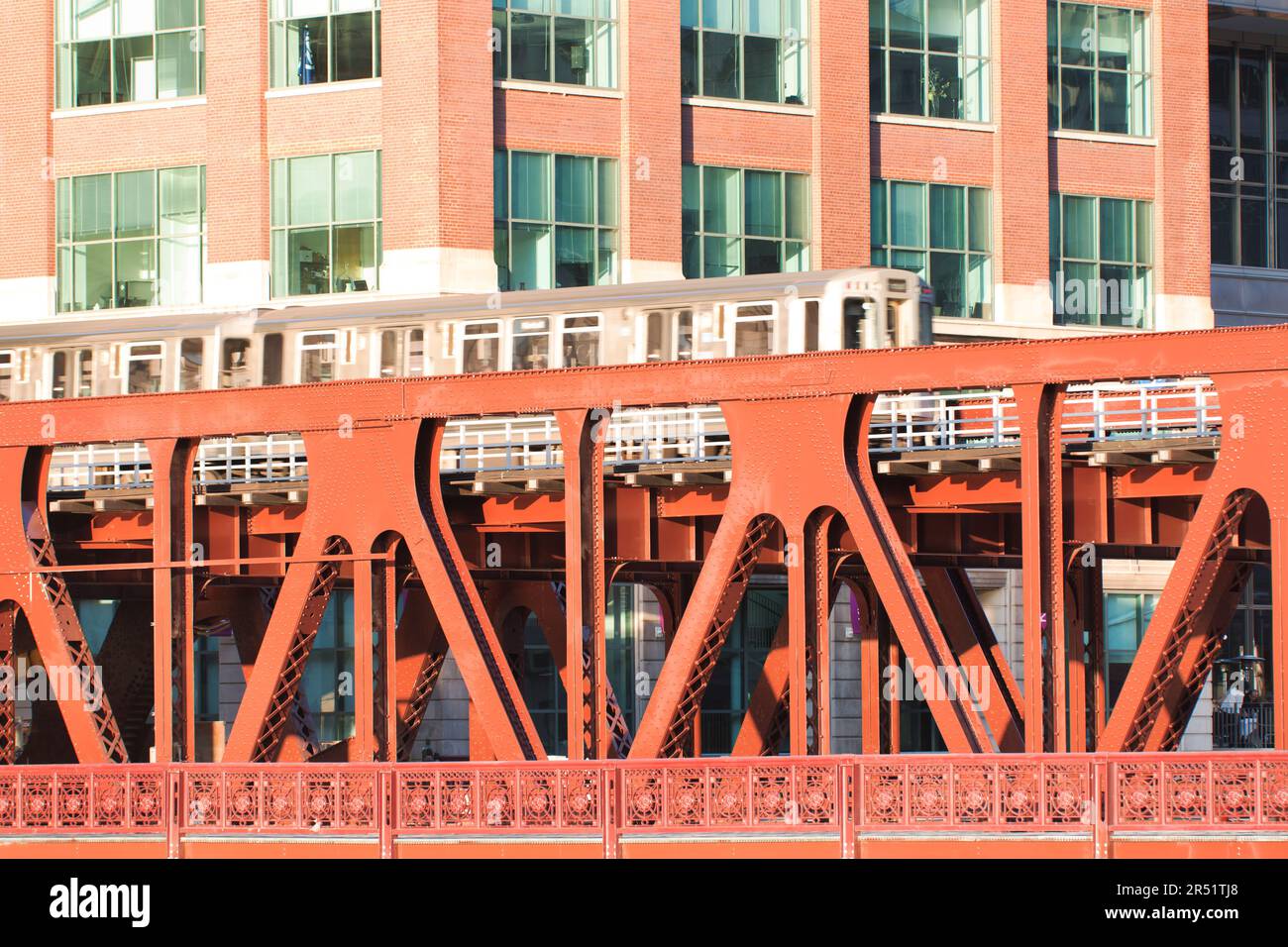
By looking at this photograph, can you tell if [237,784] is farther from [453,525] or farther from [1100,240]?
A: [1100,240]

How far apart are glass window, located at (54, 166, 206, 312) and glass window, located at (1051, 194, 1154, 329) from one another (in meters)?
18.2

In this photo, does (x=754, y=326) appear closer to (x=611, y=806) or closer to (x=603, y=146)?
(x=603, y=146)

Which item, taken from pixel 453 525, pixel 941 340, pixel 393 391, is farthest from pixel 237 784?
pixel 941 340

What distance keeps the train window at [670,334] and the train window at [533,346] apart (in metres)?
1.74

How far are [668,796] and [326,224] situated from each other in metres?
25.5

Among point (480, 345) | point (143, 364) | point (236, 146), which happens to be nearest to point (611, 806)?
point (480, 345)

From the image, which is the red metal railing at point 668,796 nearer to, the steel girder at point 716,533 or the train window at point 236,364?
the steel girder at point 716,533

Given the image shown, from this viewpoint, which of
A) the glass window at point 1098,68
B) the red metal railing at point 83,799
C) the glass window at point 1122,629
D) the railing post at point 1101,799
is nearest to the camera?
the railing post at point 1101,799

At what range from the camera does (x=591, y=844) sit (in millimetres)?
24984

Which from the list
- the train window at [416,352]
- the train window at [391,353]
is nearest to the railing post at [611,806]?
the train window at [416,352]

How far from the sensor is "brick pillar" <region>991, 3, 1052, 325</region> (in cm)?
5084

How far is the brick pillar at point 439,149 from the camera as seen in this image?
152 feet

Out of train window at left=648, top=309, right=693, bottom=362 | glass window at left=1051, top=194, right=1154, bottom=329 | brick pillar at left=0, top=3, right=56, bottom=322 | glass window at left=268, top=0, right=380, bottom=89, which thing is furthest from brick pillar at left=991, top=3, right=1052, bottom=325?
brick pillar at left=0, top=3, right=56, bottom=322

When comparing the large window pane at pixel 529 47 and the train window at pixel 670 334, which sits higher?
the large window pane at pixel 529 47
